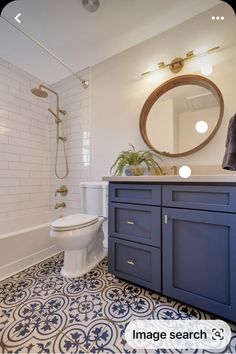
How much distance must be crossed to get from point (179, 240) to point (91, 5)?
1.87m

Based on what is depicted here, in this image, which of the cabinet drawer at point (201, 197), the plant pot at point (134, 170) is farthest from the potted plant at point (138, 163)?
the cabinet drawer at point (201, 197)

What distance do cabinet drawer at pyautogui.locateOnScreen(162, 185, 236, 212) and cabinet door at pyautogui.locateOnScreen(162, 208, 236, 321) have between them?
0.12 ft

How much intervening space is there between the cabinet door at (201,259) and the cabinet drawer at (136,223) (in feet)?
0.20

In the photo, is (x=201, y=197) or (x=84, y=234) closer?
(x=201, y=197)

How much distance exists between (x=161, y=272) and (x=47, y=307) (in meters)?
0.76

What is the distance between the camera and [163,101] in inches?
66.8

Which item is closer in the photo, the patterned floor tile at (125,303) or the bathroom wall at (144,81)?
the patterned floor tile at (125,303)

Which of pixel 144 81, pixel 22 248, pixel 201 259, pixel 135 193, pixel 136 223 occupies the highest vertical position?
pixel 144 81

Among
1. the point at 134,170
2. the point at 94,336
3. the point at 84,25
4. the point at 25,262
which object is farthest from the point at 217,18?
the point at 25,262

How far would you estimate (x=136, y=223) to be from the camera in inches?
49.5

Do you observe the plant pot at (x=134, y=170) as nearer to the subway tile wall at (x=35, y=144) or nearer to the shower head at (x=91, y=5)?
the subway tile wall at (x=35, y=144)

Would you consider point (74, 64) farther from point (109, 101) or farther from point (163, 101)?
point (163, 101)

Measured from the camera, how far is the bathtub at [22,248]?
1.47 metres

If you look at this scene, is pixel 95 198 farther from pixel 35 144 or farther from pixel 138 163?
pixel 35 144
